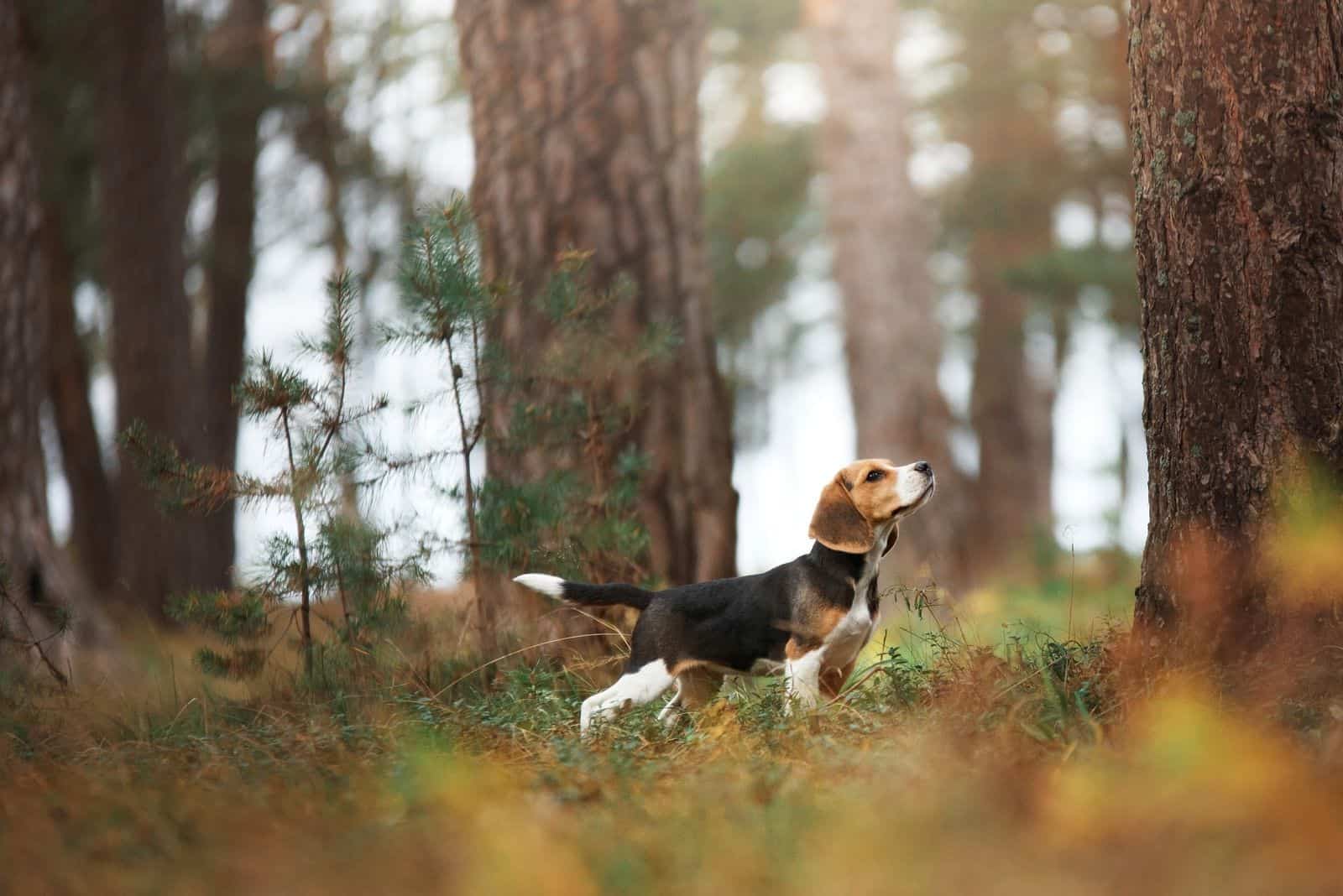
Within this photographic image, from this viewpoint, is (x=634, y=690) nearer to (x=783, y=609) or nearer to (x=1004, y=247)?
(x=783, y=609)

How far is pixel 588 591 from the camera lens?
477cm

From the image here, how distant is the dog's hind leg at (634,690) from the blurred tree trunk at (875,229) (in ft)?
32.2

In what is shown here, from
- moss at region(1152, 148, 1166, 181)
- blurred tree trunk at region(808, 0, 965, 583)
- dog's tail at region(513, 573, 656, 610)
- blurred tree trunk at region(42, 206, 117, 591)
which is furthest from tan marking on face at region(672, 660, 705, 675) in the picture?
blurred tree trunk at region(42, 206, 117, 591)

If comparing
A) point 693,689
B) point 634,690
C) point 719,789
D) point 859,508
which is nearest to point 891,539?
point 859,508

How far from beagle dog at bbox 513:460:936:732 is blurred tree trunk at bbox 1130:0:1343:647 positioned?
110 cm

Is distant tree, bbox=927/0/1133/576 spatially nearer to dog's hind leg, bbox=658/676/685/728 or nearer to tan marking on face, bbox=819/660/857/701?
tan marking on face, bbox=819/660/857/701

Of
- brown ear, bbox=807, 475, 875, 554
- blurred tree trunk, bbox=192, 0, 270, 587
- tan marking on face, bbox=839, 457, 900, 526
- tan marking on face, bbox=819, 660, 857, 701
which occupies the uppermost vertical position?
blurred tree trunk, bbox=192, 0, 270, 587

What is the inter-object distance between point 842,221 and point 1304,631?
37.8 feet

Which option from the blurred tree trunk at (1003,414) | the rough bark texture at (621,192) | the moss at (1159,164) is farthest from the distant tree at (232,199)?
Answer: the moss at (1159,164)

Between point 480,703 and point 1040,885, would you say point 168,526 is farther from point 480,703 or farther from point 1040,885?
point 1040,885

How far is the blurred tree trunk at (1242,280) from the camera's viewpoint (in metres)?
3.77

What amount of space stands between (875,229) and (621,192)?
8.47 meters

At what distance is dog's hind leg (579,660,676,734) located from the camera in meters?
4.47

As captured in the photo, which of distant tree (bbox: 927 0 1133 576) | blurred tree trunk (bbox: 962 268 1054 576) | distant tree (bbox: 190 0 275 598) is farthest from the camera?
blurred tree trunk (bbox: 962 268 1054 576)
